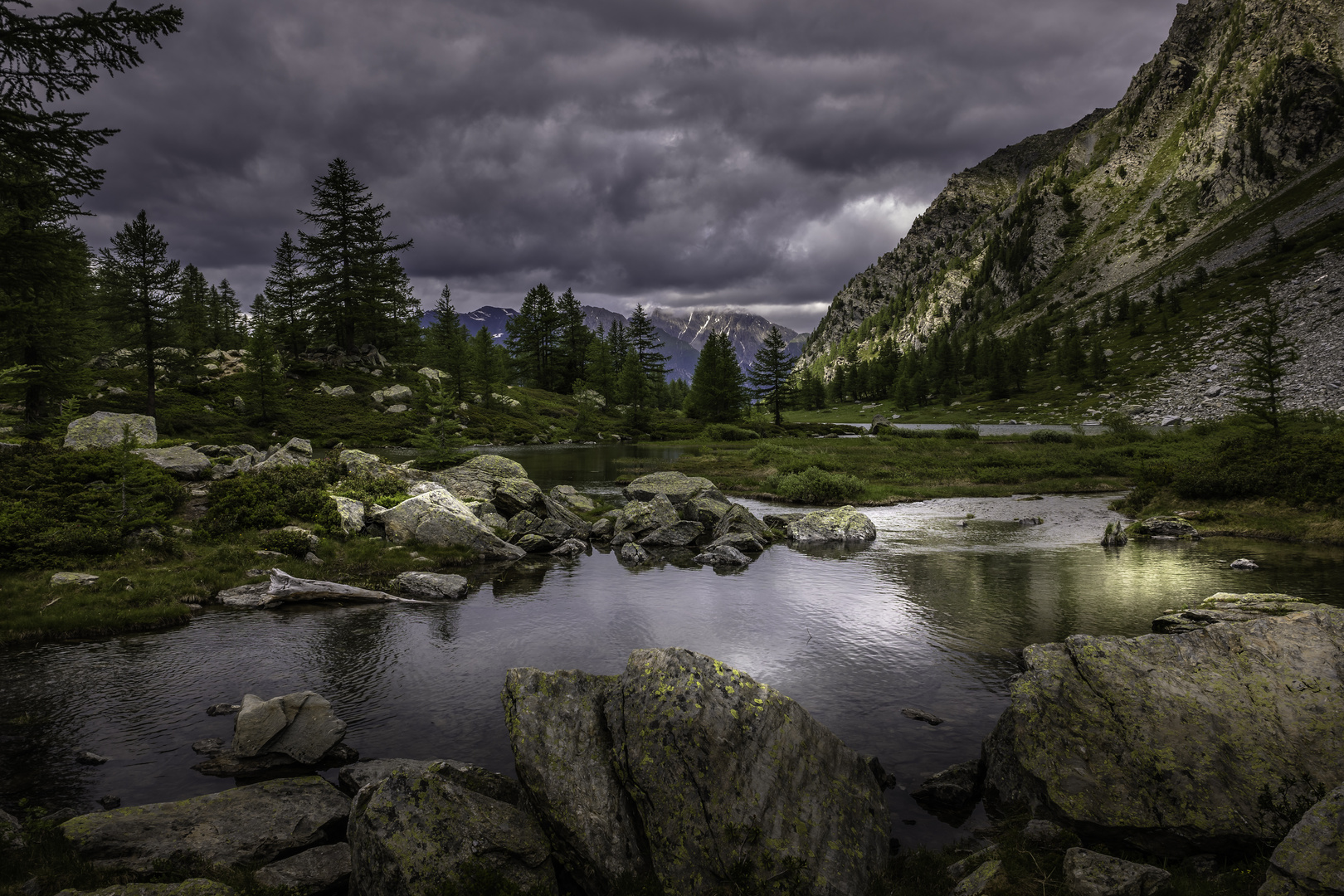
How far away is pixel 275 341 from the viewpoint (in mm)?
85750

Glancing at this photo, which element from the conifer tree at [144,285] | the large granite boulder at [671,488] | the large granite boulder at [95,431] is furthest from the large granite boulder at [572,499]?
the conifer tree at [144,285]

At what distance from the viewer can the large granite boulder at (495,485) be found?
113 feet

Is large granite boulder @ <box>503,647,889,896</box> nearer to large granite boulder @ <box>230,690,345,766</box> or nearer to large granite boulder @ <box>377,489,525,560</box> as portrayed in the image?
large granite boulder @ <box>230,690,345,766</box>

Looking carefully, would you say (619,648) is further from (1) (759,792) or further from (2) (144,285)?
(2) (144,285)

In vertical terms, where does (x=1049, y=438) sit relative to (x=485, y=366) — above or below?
below

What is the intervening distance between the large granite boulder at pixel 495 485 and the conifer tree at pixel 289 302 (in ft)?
205

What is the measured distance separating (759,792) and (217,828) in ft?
26.2

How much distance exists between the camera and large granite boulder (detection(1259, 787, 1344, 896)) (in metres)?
5.62

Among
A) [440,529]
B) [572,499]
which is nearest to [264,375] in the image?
[572,499]

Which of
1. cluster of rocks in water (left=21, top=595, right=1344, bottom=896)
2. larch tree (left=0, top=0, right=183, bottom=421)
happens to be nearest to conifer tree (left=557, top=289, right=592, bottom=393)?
larch tree (left=0, top=0, right=183, bottom=421)

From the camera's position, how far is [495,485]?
36.4m

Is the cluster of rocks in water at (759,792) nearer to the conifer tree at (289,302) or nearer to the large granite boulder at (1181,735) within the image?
the large granite boulder at (1181,735)

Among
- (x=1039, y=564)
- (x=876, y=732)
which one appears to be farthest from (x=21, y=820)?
(x=1039, y=564)

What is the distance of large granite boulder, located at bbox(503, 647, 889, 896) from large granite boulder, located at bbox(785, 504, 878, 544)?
→ 80.6 feet
